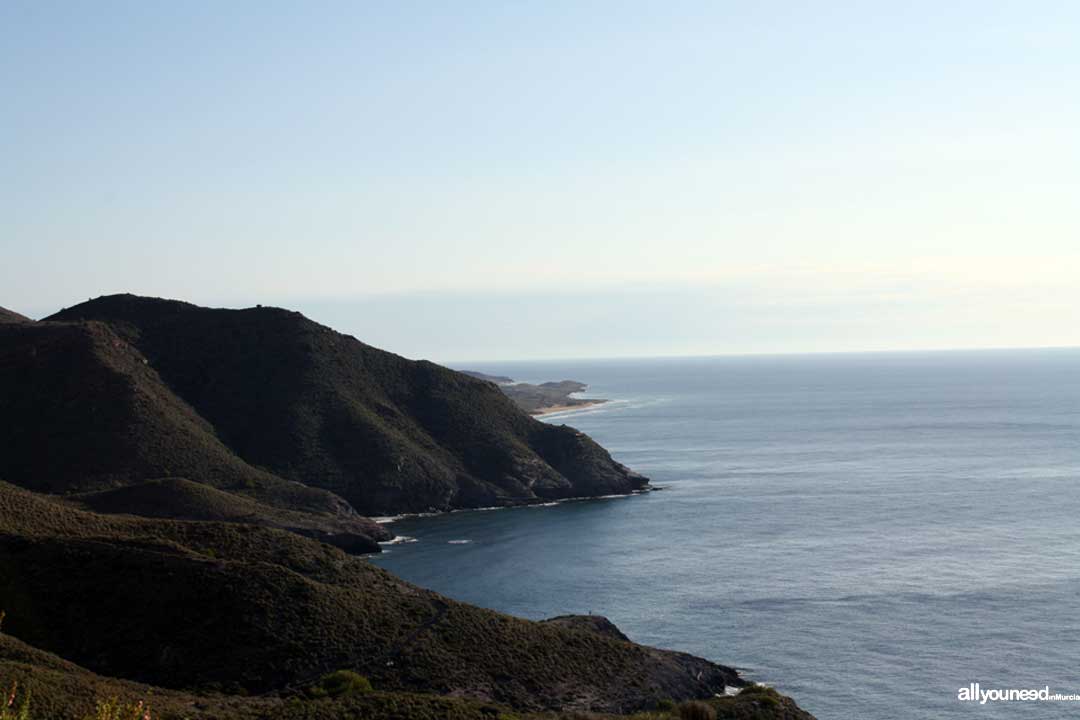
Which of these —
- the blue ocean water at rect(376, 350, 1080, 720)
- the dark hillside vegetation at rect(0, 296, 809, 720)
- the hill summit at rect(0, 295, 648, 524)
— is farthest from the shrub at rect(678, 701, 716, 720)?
the hill summit at rect(0, 295, 648, 524)

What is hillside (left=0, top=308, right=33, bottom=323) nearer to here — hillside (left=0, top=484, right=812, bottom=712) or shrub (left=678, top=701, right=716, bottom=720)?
hillside (left=0, top=484, right=812, bottom=712)

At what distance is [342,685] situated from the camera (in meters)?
48.5

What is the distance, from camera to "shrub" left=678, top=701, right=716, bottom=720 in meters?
46.4

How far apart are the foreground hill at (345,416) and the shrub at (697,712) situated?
77.5 metres

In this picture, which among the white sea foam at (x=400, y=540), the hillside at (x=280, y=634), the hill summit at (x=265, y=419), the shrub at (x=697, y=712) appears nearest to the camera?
the shrub at (x=697, y=712)

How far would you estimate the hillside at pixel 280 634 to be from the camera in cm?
5066

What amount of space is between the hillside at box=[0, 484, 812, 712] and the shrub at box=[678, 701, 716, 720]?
4.73m

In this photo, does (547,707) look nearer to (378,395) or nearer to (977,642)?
(977,642)

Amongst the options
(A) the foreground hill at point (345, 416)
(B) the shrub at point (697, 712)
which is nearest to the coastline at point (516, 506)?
(A) the foreground hill at point (345, 416)

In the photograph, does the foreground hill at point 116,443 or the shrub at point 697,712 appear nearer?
the shrub at point 697,712

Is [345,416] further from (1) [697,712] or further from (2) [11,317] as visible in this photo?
(1) [697,712]

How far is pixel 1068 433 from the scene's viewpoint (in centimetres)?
17988

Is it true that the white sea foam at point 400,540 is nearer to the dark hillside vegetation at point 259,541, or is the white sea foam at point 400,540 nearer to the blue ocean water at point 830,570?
the blue ocean water at point 830,570

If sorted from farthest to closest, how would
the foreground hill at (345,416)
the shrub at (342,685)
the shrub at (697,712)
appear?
the foreground hill at (345,416) < the shrub at (342,685) < the shrub at (697,712)
